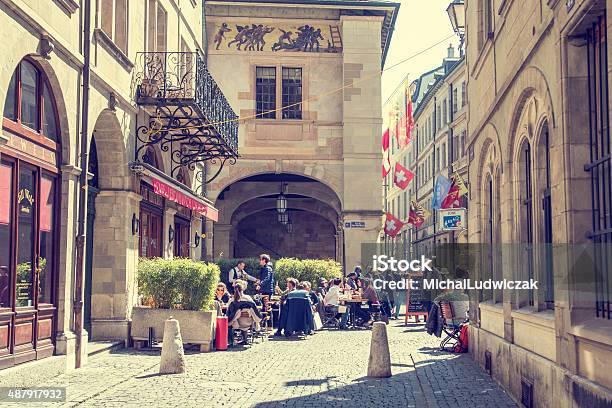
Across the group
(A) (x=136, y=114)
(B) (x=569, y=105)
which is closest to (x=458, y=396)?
(B) (x=569, y=105)

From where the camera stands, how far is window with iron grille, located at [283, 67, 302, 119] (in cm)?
2938

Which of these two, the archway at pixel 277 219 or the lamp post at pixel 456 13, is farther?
the archway at pixel 277 219

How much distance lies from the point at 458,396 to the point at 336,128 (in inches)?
747

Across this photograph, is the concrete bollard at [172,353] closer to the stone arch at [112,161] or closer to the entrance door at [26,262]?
the entrance door at [26,262]

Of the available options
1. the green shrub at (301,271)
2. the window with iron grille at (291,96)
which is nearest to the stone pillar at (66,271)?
the green shrub at (301,271)

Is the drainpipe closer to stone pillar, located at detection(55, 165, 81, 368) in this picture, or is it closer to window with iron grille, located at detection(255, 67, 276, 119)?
stone pillar, located at detection(55, 165, 81, 368)

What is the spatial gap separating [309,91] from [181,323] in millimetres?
14884

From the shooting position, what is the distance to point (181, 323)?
622 inches

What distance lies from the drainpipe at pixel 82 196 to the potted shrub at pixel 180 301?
2699mm

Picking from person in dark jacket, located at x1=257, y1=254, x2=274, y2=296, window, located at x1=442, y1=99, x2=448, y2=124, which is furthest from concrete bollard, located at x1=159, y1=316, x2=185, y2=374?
window, located at x1=442, y1=99, x2=448, y2=124

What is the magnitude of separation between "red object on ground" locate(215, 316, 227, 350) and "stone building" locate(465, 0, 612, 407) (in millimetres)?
4539

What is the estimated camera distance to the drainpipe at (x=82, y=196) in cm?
1312

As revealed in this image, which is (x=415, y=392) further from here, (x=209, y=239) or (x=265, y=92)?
(x=265, y=92)

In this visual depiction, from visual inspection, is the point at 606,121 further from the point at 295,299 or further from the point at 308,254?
the point at 308,254
